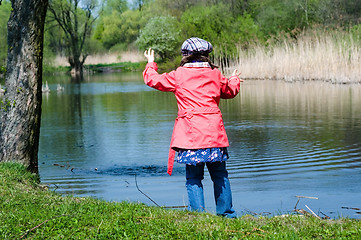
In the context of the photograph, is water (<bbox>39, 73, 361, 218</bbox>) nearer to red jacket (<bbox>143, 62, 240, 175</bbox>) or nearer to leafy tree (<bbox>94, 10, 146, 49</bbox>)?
red jacket (<bbox>143, 62, 240, 175</bbox>)

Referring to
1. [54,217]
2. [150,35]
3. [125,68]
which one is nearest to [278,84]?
[54,217]

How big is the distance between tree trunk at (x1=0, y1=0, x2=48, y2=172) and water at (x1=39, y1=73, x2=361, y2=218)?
781mm

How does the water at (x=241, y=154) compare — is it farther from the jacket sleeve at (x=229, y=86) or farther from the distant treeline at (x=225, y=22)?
the distant treeline at (x=225, y=22)

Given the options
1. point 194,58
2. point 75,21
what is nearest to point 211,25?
point 75,21

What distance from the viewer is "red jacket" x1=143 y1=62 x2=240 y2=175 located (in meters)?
5.10

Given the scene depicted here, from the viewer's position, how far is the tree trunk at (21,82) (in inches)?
285

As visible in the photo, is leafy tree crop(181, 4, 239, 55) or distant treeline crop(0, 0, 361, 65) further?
leafy tree crop(181, 4, 239, 55)


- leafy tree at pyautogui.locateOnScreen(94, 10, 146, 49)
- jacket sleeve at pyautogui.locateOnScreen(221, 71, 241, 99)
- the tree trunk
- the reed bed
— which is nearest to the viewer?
jacket sleeve at pyautogui.locateOnScreen(221, 71, 241, 99)

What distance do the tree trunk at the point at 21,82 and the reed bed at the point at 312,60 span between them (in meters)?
17.5

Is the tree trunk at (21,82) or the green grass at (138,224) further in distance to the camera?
the tree trunk at (21,82)

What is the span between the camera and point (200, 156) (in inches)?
199

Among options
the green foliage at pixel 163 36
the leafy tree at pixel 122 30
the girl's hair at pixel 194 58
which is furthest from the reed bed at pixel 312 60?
the leafy tree at pixel 122 30

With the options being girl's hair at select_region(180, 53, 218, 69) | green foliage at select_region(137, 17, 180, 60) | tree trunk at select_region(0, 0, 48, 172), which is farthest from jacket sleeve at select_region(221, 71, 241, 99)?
green foliage at select_region(137, 17, 180, 60)

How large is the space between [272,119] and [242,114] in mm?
1646
